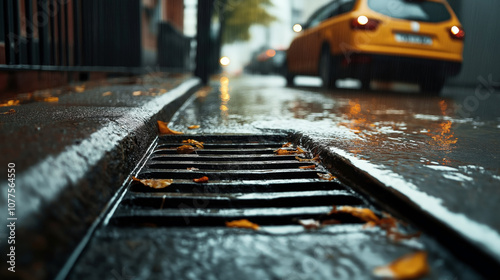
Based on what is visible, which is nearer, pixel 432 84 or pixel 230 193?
pixel 230 193

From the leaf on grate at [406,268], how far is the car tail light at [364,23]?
5446 millimetres

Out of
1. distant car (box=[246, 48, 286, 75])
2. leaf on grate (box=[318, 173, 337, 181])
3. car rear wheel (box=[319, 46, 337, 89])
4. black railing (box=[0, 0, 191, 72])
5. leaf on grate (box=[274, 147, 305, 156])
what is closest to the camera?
leaf on grate (box=[318, 173, 337, 181])

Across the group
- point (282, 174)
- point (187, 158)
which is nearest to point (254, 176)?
point (282, 174)

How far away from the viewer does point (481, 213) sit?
3.11 ft

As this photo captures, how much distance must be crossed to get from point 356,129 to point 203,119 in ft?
3.41

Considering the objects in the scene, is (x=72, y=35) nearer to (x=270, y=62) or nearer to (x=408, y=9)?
(x=408, y=9)

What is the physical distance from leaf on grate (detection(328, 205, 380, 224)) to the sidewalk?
2.13 feet

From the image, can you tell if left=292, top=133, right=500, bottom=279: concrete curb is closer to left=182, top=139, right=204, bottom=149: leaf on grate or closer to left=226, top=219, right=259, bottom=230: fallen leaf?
left=226, top=219, right=259, bottom=230: fallen leaf

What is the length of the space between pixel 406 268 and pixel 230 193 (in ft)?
1.99

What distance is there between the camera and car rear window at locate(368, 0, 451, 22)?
5.86 metres

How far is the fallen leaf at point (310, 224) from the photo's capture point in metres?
1.01

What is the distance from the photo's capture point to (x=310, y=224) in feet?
3.34

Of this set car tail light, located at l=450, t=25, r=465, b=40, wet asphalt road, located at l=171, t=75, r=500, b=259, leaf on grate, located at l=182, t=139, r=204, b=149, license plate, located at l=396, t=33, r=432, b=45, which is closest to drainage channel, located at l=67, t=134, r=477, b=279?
wet asphalt road, located at l=171, t=75, r=500, b=259

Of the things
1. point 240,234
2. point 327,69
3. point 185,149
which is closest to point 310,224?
point 240,234
